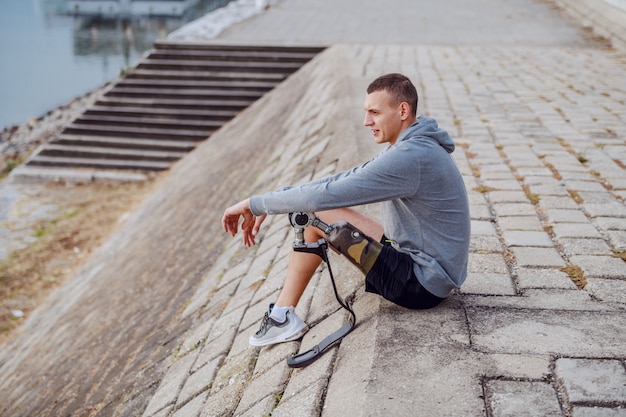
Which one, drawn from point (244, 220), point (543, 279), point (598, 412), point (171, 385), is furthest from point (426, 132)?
point (171, 385)

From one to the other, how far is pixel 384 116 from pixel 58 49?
102 feet

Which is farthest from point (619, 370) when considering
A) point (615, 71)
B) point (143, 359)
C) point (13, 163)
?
point (13, 163)

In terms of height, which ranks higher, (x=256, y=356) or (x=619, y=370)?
(x=619, y=370)

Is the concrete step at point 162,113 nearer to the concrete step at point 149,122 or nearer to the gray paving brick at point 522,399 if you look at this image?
the concrete step at point 149,122

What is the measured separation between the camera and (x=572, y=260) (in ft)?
12.2

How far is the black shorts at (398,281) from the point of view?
10.0 feet

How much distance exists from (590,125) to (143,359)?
452 cm

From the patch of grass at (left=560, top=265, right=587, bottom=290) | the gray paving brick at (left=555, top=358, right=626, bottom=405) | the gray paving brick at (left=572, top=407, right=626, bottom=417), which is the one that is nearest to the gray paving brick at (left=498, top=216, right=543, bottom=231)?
the patch of grass at (left=560, top=265, right=587, bottom=290)

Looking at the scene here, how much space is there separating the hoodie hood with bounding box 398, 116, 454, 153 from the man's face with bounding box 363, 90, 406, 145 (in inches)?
2.0

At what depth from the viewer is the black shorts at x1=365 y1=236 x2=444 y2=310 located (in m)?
3.05

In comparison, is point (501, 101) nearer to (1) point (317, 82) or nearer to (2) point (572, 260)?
(1) point (317, 82)

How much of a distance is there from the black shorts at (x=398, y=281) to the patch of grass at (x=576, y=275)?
811 millimetres

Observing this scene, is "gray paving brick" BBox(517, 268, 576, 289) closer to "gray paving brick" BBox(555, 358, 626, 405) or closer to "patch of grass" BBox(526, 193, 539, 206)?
"gray paving brick" BBox(555, 358, 626, 405)

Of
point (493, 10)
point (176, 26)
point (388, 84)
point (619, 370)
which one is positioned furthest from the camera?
point (176, 26)
